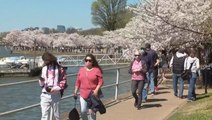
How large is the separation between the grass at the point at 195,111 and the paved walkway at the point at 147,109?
11.4 inches

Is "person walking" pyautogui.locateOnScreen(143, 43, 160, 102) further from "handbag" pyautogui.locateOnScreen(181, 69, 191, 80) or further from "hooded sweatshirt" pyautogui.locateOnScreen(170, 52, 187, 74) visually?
"handbag" pyautogui.locateOnScreen(181, 69, 191, 80)

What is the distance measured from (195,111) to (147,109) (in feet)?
5.55

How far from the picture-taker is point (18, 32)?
152 metres

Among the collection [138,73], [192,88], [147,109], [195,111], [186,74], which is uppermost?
[138,73]

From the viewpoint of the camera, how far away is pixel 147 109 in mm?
13898

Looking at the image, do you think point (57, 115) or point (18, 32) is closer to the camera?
point (57, 115)

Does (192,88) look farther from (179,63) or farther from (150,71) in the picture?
(150,71)

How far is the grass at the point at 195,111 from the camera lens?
11.5 metres

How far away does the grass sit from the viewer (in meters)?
11.5

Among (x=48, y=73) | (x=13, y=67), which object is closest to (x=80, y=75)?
(x=48, y=73)

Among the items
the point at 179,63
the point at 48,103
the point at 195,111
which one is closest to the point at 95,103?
the point at 48,103

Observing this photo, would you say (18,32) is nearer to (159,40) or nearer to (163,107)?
(159,40)

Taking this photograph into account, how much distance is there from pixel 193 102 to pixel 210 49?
7515 millimetres

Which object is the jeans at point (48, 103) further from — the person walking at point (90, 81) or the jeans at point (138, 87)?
the jeans at point (138, 87)
